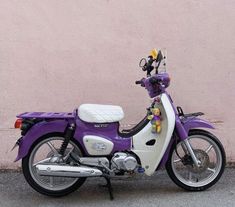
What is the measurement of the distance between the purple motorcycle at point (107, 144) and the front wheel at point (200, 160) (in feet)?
0.04

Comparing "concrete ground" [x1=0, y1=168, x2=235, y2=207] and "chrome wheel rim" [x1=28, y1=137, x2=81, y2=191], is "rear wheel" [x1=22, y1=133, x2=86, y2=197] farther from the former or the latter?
"concrete ground" [x1=0, y1=168, x2=235, y2=207]

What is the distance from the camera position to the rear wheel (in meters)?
4.75

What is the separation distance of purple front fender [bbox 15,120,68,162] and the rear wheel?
6 cm

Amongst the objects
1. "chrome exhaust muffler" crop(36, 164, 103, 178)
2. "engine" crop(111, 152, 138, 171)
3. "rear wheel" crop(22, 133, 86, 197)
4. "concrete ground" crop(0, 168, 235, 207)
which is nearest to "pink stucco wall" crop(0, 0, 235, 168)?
"concrete ground" crop(0, 168, 235, 207)

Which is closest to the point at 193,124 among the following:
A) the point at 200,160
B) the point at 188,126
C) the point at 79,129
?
the point at 188,126

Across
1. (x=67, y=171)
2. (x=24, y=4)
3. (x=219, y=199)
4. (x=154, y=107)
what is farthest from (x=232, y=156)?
(x=24, y=4)

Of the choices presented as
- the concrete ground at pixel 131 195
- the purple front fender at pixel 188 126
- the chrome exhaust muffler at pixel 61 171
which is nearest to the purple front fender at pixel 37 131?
the chrome exhaust muffler at pixel 61 171

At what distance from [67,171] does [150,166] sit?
0.87m

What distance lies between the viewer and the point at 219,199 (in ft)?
15.7

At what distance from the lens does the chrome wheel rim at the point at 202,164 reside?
194 inches

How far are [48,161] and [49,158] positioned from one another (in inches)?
2.0

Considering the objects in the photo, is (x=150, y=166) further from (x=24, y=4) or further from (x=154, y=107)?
(x=24, y=4)

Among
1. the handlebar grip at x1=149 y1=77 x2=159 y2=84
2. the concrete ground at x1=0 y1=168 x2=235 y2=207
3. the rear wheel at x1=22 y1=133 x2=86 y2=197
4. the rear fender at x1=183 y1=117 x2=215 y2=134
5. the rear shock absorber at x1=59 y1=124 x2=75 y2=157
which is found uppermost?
the handlebar grip at x1=149 y1=77 x2=159 y2=84

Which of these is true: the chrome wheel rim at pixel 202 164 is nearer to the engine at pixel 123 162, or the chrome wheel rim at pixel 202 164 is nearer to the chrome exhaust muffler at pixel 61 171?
the engine at pixel 123 162
